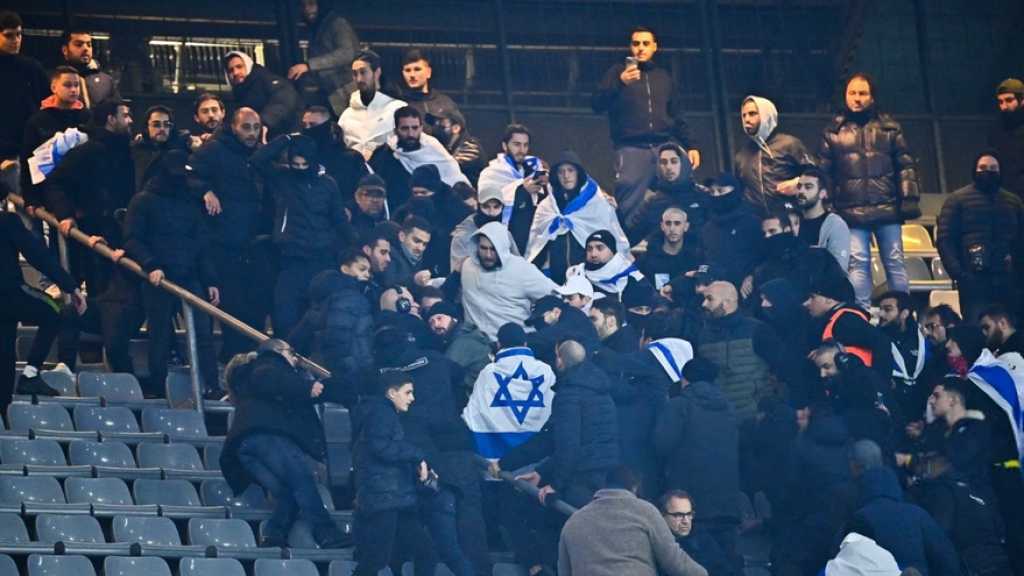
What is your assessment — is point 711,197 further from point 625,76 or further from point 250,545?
point 250,545

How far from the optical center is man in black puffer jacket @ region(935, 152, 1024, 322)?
1708 centimetres

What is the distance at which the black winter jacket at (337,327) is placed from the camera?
14.2m

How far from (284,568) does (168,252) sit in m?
2.67

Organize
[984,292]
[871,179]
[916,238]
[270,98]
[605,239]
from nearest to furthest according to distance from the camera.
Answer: [605,239] < [270,98] < [984,292] < [871,179] < [916,238]

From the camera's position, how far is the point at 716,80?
20.3m

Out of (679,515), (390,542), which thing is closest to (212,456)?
(390,542)

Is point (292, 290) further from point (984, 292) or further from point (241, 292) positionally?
point (984, 292)

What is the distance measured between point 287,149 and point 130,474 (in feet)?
9.36

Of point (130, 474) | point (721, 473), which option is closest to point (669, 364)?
point (721, 473)

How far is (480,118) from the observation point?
65.0ft

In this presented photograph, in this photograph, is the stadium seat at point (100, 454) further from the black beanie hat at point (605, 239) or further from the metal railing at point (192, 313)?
the black beanie hat at point (605, 239)

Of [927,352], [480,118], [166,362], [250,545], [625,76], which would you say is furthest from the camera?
[480,118]

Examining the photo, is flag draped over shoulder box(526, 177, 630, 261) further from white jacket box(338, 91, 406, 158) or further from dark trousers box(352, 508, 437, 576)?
dark trousers box(352, 508, 437, 576)

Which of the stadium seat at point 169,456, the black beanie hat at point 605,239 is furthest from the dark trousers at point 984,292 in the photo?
the stadium seat at point 169,456
